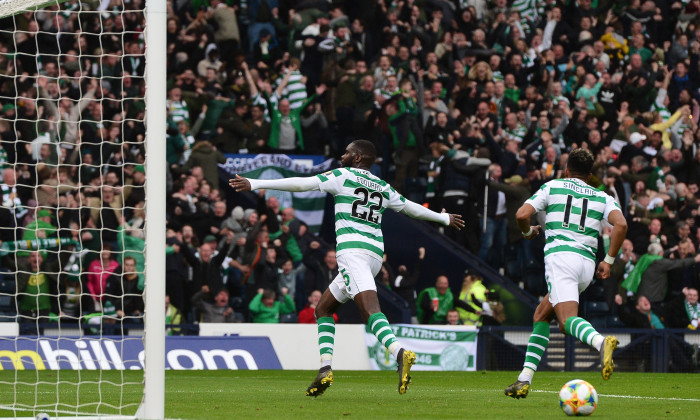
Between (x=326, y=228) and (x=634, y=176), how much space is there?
568 centimetres

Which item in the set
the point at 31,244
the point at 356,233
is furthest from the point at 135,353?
the point at 356,233

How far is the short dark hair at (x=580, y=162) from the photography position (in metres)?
10.3

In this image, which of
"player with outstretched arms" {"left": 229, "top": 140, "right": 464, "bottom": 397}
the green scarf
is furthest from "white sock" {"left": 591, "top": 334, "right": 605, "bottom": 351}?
→ the green scarf

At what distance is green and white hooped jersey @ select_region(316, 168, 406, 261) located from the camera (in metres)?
10.8

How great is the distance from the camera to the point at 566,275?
10000 millimetres

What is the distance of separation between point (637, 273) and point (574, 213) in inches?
418

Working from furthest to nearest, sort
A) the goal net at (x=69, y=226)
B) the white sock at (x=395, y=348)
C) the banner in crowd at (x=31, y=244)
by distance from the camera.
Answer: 1. the banner in crowd at (x=31, y=244)
2. the goal net at (x=69, y=226)
3. the white sock at (x=395, y=348)

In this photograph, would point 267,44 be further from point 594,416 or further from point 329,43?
point 594,416

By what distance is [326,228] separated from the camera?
21453 millimetres

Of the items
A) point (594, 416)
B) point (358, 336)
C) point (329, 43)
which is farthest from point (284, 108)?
point (594, 416)

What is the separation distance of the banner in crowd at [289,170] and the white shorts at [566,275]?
11.0m

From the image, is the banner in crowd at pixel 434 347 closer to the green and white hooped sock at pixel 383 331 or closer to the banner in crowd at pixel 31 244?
the banner in crowd at pixel 31 244

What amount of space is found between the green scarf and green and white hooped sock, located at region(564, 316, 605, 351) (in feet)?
34.9

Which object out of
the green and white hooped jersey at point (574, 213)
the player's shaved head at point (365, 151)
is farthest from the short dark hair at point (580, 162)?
the player's shaved head at point (365, 151)
